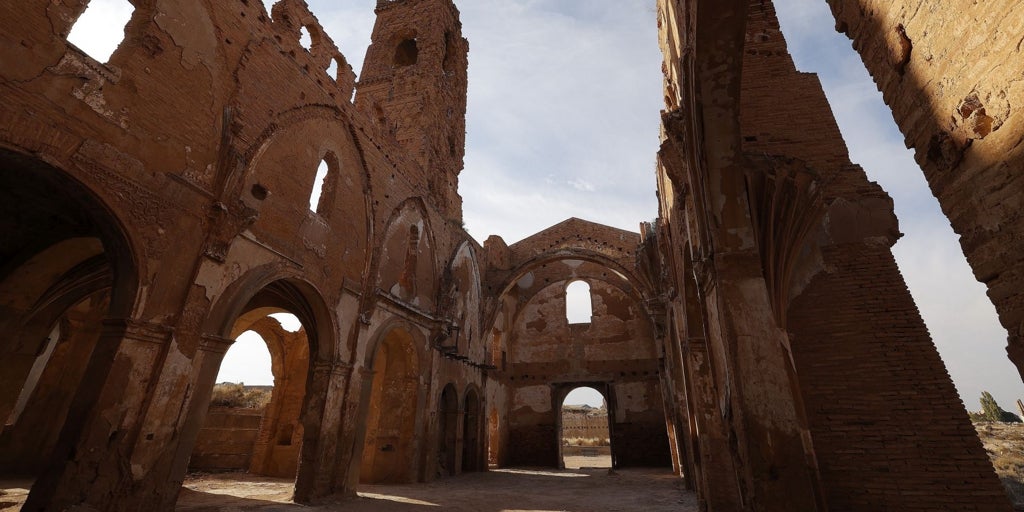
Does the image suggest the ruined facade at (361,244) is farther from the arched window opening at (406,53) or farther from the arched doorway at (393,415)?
the arched window opening at (406,53)

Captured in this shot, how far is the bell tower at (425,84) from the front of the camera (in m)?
14.4

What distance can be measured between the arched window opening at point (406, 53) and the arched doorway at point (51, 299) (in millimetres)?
12123

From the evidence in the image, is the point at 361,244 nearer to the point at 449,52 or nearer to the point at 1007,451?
the point at 449,52

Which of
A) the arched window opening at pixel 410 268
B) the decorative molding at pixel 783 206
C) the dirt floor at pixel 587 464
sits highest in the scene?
the arched window opening at pixel 410 268

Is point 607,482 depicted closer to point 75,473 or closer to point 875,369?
point 875,369

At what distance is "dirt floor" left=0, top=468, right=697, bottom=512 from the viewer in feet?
25.1

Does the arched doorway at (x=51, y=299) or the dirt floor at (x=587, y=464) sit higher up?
the arched doorway at (x=51, y=299)

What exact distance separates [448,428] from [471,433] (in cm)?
167

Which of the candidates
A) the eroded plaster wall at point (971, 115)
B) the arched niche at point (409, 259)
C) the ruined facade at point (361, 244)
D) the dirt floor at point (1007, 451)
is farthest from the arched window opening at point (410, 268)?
the dirt floor at point (1007, 451)

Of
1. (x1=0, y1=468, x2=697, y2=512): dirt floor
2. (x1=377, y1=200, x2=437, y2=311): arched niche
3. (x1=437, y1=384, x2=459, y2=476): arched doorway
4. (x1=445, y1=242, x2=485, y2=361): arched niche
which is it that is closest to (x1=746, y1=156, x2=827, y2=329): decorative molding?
(x1=0, y1=468, x2=697, y2=512): dirt floor

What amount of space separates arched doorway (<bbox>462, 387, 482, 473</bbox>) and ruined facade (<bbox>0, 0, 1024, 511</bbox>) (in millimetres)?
4190

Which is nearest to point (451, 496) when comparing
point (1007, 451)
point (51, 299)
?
point (51, 299)

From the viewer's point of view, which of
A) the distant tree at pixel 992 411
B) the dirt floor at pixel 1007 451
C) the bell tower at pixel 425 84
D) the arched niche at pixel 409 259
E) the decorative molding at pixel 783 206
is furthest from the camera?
the distant tree at pixel 992 411

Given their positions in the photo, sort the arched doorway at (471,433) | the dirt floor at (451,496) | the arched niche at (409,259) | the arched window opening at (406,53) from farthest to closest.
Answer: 1. the arched window opening at (406,53)
2. the arched doorway at (471,433)
3. the arched niche at (409,259)
4. the dirt floor at (451,496)
